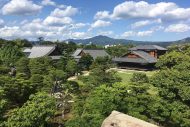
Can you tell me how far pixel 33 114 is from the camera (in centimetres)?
1647

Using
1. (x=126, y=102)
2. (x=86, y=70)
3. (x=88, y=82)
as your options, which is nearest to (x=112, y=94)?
(x=126, y=102)

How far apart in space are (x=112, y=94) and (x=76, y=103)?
14.0 feet

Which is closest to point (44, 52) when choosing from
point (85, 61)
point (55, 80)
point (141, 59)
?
point (85, 61)

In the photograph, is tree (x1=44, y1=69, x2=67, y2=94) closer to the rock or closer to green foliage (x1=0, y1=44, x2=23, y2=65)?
the rock

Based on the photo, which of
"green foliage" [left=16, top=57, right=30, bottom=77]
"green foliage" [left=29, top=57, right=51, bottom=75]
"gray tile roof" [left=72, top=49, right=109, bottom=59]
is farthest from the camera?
"gray tile roof" [left=72, top=49, right=109, bottom=59]

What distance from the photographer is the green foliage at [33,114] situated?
52.6 feet

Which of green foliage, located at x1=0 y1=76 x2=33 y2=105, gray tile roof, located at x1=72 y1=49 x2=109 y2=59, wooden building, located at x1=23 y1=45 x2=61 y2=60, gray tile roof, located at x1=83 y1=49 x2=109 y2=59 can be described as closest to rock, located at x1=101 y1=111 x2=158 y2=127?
green foliage, located at x1=0 y1=76 x2=33 y2=105

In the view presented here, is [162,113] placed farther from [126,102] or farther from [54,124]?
[54,124]

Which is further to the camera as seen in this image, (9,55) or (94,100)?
(9,55)

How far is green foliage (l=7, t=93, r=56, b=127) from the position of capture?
16.0m

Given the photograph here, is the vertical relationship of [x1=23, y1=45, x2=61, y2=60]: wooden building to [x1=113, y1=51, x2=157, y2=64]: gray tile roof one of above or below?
above

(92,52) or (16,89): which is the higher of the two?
(92,52)

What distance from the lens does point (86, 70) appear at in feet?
185

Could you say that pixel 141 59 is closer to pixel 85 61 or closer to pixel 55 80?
pixel 85 61
